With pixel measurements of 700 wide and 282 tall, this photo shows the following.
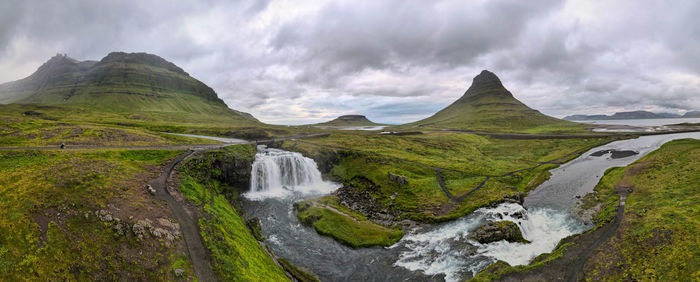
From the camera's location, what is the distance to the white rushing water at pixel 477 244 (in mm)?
29578

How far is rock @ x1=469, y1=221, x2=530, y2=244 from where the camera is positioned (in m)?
33.2

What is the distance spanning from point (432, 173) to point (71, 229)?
6238 centimetres

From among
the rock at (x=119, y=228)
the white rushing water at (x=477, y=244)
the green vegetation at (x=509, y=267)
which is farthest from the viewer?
the white rushing water at (x=477, y=244)

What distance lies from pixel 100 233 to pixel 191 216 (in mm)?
7844

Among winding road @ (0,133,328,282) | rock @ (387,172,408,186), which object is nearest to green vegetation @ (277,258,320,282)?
winding road @ (0,133,328,282)

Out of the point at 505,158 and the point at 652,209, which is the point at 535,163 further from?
the point at 652,209

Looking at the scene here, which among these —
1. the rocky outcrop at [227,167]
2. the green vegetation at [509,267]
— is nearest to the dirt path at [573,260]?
the green vegetation at [509,267]

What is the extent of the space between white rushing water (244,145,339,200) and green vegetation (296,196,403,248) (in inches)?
397

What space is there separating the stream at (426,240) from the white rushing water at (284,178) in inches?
8.9

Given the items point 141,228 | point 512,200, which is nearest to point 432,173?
point 512,200

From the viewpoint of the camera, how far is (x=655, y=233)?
2747cm

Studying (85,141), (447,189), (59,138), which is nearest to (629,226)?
(447,189)

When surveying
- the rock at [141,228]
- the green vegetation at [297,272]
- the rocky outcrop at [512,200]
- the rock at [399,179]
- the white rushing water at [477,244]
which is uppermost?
the rock at [141,228]

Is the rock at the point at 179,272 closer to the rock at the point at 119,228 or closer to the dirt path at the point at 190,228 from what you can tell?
the dirt path at the point at 190,228
